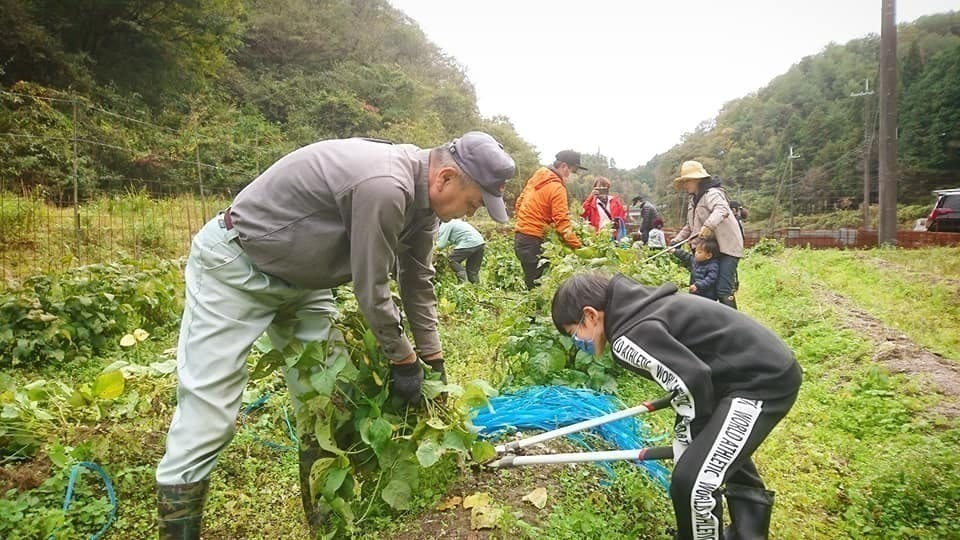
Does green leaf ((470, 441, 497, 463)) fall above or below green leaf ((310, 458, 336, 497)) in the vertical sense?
below

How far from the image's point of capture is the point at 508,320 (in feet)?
12.3

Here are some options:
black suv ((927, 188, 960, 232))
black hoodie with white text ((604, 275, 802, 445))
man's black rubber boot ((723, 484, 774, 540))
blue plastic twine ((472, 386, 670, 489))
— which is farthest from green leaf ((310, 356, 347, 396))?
black suv ((927, 188, 960, 232))

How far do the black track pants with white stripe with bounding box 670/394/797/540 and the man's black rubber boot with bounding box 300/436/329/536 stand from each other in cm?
135

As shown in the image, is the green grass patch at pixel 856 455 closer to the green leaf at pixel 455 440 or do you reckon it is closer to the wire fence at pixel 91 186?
the green leaf at pixel 455 440

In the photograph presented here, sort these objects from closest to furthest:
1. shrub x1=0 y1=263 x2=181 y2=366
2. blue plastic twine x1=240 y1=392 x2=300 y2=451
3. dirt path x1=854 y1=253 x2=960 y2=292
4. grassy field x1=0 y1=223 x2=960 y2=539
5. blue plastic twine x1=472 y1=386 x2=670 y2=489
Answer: grassy field x1=0 y1=223 x2=960 y2=539 → blue plastic twine x1=472 y1=386 x2=670 y2=489 → blue plastic twine x1=240 y1=392 x2=300 y2=451 → shrub x1=0 y1=263 x2=181 y2=366 → dirt path x1=854 y1=253 x2=960 y2=292

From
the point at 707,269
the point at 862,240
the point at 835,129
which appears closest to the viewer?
the point at 707,269

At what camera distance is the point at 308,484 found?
2.26 m

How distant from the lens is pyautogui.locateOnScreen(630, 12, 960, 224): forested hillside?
32438 millimetres

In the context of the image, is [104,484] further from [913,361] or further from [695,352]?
[913,361]

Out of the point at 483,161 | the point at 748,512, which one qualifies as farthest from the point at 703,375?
the point at 483,161

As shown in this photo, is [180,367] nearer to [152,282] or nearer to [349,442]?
[349,442]

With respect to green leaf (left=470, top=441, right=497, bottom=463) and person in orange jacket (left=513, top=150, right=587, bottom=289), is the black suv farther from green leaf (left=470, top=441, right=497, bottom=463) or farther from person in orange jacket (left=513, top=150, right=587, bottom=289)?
green leaf (left=470, top=441, right=497, bottom=463)

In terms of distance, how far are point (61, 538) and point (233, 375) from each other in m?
1.10

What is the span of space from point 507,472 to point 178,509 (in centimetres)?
136
